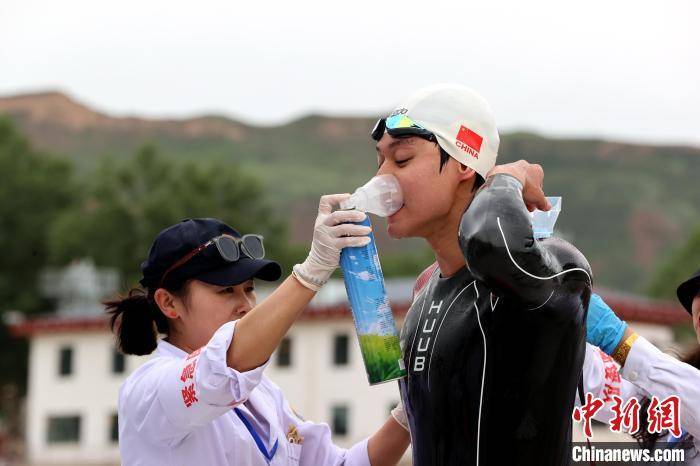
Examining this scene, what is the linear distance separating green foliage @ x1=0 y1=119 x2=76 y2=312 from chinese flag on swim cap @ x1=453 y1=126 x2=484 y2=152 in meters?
Answer: 67.6

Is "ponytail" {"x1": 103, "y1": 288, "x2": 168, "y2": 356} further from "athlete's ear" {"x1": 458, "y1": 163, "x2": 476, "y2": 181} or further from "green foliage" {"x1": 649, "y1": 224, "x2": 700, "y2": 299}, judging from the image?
"green foliage" {"x1": 649, "y1": 224, "x2": 700, "y2": 299}

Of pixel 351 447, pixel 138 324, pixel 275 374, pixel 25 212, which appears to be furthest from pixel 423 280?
pixel 25 212

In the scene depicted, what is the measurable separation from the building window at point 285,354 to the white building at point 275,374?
49 mm

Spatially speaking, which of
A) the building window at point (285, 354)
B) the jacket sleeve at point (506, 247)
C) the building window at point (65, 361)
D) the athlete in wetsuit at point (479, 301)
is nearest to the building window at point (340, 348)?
the building window at point (285, 354)

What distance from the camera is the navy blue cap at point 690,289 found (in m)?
6.43

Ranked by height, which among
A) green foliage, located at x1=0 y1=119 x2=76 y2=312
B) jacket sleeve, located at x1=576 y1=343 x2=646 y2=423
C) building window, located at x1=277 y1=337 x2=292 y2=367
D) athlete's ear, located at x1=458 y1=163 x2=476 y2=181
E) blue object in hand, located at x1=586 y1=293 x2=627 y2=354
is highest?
athlete's ear, located at x1=458 y1=163 x2=476 y2=181

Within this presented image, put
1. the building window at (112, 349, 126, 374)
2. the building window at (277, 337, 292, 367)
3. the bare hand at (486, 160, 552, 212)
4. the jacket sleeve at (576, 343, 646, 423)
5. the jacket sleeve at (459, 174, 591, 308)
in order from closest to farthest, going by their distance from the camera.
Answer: the jacket sleeve at (459, 174, 591, 308)
the bare hand at (486, 160, 552, 212)
the jacket sleeve at (576, 343, 646, 423)
the building window at (277, 337, 292, 367)
the building window at (112, 349, 126, 374)

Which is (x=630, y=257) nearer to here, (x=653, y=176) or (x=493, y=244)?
(x=653, y=176)

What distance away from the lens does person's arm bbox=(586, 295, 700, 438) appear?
5.08 metres

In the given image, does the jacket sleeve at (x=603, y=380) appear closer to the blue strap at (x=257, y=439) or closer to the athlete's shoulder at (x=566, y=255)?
the athlete's shoulder at (x=566, y=255)

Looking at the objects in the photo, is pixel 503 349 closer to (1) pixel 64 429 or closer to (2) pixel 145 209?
(1) pixel 64 429

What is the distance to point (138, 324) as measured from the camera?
6.02 meters

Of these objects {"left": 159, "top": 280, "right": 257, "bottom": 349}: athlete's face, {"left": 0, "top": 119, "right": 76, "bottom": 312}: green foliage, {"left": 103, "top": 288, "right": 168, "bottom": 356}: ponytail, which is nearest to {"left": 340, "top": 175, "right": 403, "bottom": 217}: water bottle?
{"left": 159, "top": 280, "right": 257, "bottom": 349}: athlete's face

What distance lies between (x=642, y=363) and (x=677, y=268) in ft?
272
